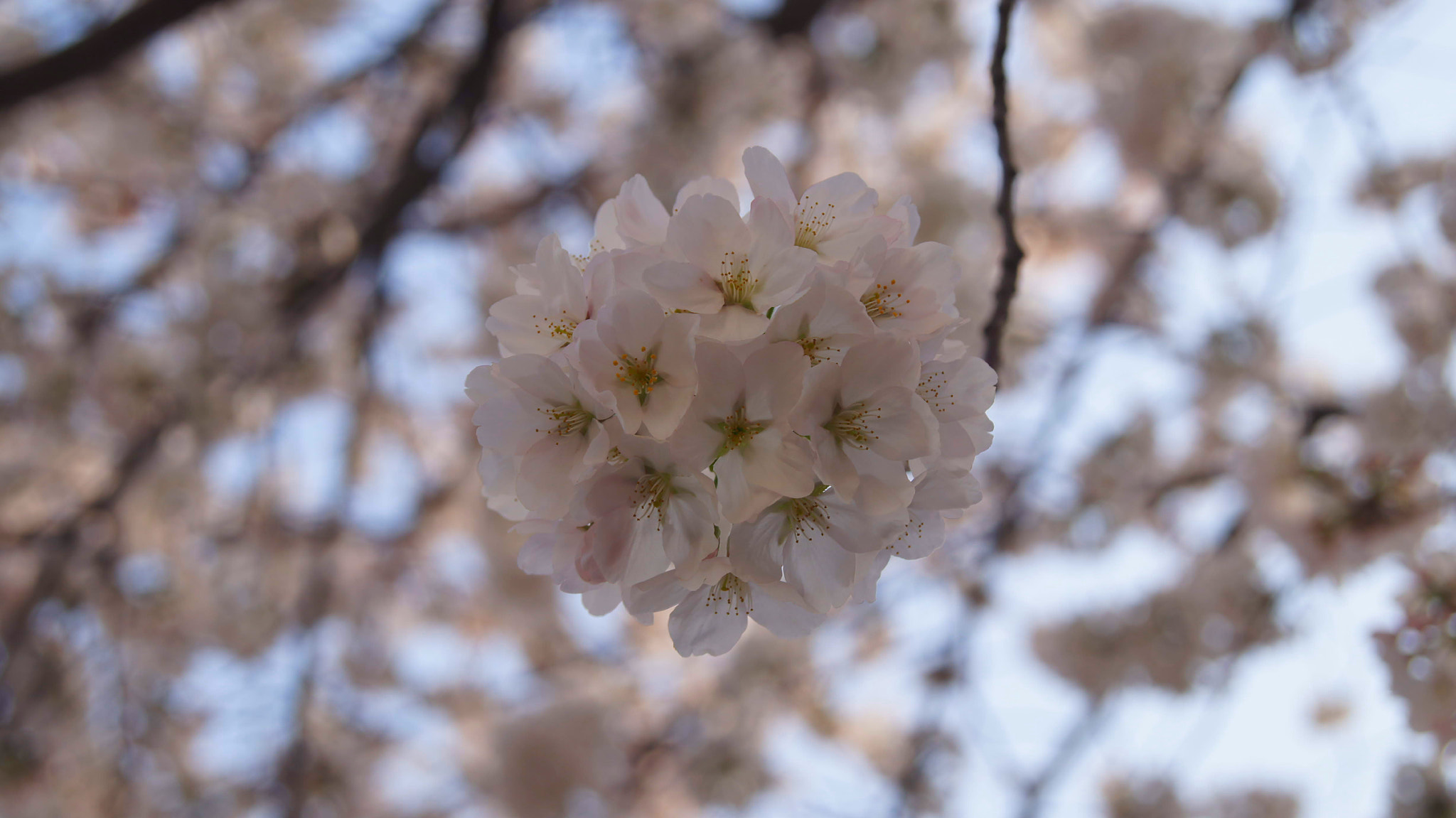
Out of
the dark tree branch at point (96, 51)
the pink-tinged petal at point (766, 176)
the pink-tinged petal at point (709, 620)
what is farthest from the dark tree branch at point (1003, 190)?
the dark tree branch at point (96, 51)

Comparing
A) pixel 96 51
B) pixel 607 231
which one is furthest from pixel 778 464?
pixel 96 51

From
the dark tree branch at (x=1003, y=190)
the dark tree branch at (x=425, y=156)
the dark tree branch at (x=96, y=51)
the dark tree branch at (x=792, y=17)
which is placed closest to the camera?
the dark tree branch at (x=1003, y=190)

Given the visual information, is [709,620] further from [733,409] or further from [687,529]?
[733,409]

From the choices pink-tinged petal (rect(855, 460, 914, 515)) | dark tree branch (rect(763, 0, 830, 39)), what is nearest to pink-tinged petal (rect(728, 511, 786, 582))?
pink-tinged petal (rect(855, 460, 914, 515))

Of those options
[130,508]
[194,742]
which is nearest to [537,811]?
[130,508]

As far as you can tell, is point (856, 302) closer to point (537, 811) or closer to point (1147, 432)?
point (1147, 432)

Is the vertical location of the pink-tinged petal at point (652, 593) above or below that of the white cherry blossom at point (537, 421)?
below

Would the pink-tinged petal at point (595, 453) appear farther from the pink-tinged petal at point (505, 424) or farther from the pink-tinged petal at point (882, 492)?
the pink-tinged petal at point (882, 492)
